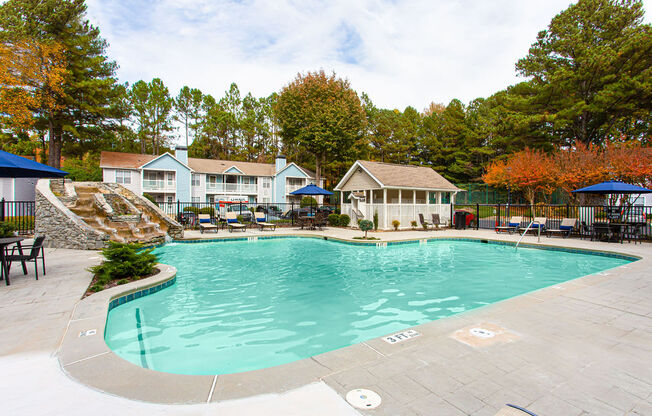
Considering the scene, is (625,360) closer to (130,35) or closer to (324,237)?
(324,237)

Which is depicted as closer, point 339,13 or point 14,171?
point 14,171

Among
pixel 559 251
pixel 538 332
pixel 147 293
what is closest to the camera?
pixel 538 332

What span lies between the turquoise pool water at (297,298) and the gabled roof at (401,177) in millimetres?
6896

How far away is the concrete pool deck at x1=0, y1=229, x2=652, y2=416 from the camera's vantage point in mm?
2164

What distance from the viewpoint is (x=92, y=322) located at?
12.3 feet

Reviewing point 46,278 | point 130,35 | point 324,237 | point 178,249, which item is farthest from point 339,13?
point 46,278

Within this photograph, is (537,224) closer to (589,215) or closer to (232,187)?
(589,215)

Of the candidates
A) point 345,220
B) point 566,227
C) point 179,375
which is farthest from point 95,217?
point 566,227

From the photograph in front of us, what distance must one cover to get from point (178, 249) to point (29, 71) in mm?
21547

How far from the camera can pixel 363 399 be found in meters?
2.21

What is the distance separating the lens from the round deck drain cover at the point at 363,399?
7.00 feet

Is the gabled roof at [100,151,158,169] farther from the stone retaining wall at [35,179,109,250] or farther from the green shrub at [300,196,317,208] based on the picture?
the stone retaining wall at [35,179,109,250]

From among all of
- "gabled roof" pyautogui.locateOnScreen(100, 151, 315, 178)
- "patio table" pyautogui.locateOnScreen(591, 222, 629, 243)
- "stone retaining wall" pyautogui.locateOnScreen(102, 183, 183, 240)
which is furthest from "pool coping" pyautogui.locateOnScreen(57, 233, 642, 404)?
"gabled roof" pyautogui.locateOnScreen(100, 151, 315, 178)

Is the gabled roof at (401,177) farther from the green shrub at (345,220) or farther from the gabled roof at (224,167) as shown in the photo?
the gabled roof at (224,167)
